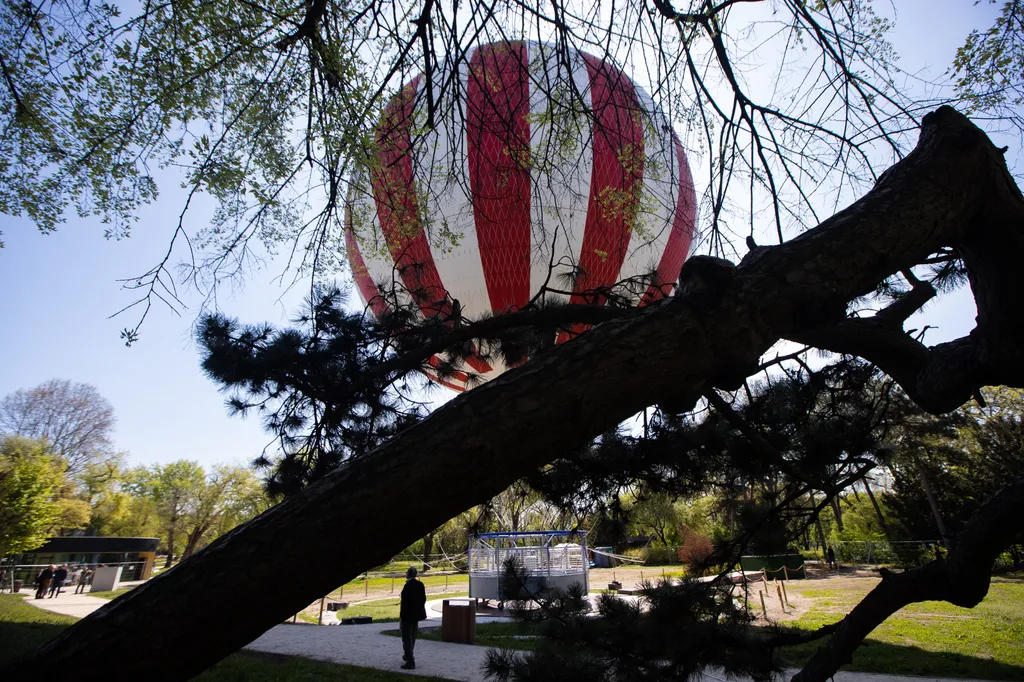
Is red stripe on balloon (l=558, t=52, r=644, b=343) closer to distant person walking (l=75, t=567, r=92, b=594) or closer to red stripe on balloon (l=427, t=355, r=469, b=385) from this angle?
red stripe on balloon (l=427, t=355, r=469, b=385)

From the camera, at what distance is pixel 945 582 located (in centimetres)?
254

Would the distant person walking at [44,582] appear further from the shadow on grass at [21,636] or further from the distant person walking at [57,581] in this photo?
the shadow on grass at [21,636]

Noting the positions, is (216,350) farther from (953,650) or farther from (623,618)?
(953,650)

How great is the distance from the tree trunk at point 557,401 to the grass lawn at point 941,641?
4081 mm

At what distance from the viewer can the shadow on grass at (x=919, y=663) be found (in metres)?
6.36

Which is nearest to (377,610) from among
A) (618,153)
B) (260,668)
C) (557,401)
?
(260,668)

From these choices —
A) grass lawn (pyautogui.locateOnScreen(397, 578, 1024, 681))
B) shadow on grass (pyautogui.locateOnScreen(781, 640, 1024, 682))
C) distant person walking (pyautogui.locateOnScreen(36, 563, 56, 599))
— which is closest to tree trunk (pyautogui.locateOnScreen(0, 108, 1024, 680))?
grass lawn (pyautogui.locateOnScreen(397, 578, 1024, 681))

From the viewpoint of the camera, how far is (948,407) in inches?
91.4

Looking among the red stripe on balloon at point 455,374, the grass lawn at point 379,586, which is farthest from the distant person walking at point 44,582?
the red stripe on balloon at point 455,374

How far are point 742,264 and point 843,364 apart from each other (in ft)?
7.20

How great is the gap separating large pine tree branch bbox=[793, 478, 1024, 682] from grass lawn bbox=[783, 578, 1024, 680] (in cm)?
239

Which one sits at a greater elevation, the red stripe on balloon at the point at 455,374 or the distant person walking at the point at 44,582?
the red stripe on balloon at the point at 455,374

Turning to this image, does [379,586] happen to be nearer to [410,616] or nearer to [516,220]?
[410,616]

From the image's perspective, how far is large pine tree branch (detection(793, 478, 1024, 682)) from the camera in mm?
2396
